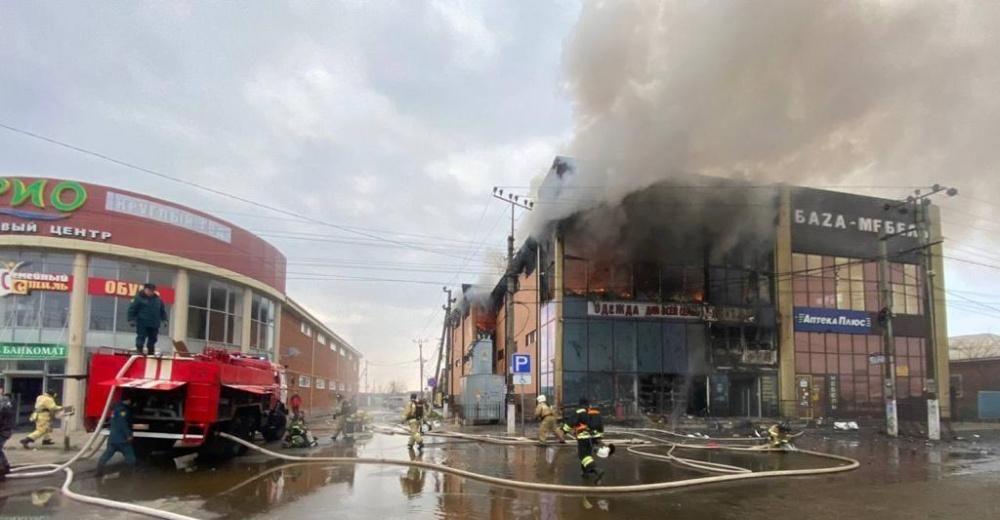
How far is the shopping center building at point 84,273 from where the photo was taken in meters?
24.2

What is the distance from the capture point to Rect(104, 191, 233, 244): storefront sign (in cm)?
2591

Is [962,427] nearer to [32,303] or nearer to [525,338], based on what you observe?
[525,338]

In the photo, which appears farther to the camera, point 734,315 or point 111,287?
point 734,315

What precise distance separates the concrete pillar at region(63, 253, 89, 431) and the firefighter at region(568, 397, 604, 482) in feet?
68.9

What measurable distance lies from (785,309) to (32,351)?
96.1 ft

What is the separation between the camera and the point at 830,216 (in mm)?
30188

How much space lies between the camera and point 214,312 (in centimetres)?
3022

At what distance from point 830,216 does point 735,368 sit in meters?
8.59

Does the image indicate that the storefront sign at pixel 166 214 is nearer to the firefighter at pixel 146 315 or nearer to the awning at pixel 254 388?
the awning at pixel 254 388

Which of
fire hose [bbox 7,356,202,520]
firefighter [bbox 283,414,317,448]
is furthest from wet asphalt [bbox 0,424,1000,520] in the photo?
firefighter [bbox 283,414,317,448]

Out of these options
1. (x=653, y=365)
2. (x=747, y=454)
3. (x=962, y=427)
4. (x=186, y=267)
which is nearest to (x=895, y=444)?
(x=747, y=454)

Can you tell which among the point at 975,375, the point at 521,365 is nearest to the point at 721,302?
the point at 521,365

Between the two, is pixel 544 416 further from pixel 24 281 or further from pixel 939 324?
pixel 939 324

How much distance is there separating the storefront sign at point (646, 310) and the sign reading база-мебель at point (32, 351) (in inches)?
770
